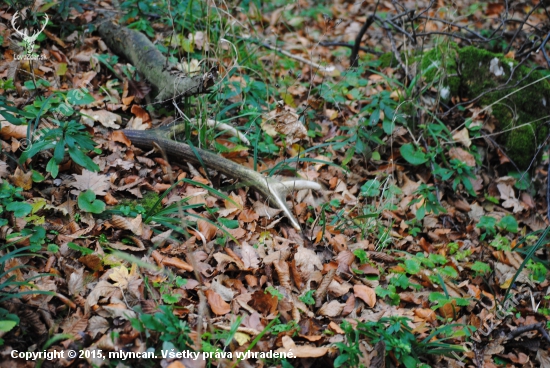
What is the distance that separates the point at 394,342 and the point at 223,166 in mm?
1677

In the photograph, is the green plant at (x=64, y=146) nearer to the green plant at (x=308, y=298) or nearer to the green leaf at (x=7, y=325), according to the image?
the green leaf at (x=7, y=325)

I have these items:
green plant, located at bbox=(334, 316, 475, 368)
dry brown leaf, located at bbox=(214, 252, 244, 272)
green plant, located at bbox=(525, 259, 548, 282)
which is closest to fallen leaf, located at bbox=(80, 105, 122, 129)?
dry brown leaf, located at bbox=(214, 252, 244, 272)

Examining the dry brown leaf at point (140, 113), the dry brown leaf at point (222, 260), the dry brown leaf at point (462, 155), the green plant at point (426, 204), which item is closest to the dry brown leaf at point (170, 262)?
the dry brown leaf at point (222, 260)

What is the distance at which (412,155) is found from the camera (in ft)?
12.3

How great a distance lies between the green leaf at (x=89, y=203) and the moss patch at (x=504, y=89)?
296cm

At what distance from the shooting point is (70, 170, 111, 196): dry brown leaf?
276 centimetres

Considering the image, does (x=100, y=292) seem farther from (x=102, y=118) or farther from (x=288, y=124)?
(x=288, y=124)

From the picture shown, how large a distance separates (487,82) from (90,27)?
390cm

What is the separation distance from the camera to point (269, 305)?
2.43 meters

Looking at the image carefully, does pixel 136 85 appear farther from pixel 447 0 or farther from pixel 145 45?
pixel 447 0

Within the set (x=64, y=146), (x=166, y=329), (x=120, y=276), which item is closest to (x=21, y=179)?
(x=64, y=146)

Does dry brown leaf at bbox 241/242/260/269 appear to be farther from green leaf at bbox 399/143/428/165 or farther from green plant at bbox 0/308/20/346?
green leaf at bbox 399/143/428/165

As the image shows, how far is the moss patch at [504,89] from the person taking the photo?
3945 millimetres

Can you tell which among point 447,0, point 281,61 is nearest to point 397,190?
point 281,61
